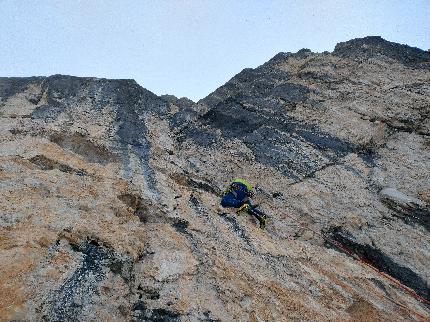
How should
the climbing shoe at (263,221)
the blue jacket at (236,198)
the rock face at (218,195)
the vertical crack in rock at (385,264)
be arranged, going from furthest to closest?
the blue jacket at (236,198) < the climbing shoe at (263,221) < the vertical crack in rock at (385,264) < the rock face at (218,195)

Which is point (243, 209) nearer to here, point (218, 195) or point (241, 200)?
point (241, 200)

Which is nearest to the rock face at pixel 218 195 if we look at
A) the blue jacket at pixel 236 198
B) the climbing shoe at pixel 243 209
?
the blue jacket at pixel 236 198

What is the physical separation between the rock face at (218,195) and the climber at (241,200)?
12.0 inches

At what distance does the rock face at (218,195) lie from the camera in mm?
5988

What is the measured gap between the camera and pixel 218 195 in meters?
11.1

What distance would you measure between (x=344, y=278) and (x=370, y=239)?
1978mm

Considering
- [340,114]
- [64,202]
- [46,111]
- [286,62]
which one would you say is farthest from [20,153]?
[286,62]

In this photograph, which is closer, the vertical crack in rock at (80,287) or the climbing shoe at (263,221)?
the vertical crack in rock at (80,287)

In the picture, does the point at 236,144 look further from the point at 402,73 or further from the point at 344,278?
the point at 402,73

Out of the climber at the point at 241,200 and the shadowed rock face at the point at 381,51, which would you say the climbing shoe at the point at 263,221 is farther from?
the shadowed rock face at the point at 381,51

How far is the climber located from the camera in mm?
9953

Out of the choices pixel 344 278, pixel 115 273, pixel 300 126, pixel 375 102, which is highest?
pixel 375 102

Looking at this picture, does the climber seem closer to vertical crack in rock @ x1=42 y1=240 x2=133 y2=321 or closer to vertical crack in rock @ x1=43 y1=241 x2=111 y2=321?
vertical crack in rock @ x1=42 y1=240 x2=133 y2=321

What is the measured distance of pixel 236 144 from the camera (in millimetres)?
14016
